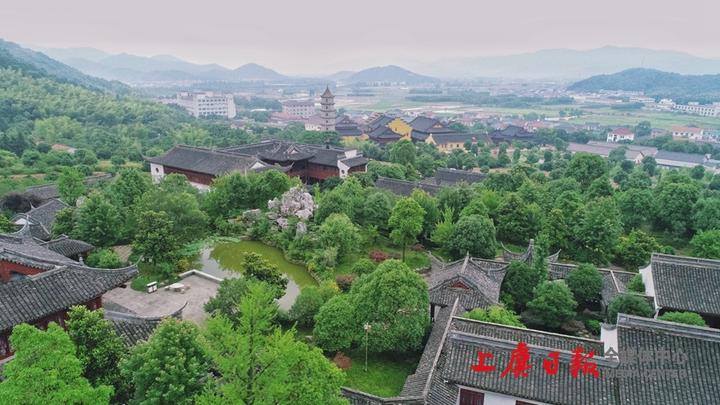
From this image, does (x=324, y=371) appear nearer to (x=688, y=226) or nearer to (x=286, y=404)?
(x=286, y=404)

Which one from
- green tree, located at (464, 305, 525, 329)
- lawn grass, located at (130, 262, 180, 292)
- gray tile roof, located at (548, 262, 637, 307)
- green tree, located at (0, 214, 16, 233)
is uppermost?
green tree, located at (464, 305, 525, 329)

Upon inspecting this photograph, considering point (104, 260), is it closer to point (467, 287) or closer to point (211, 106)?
point (467, 287)

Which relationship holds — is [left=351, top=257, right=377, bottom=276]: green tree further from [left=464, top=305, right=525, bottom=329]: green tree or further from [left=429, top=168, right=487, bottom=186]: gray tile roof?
[left=429, top=168, right=487, bottom=186]: gray tile roof

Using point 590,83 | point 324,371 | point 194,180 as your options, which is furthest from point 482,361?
point 590,83

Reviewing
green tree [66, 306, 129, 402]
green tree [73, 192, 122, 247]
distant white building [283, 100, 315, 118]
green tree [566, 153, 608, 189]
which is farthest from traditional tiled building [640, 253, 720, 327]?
distant white building [283, 100, 315, 118]

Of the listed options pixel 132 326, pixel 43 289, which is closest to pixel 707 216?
pixel 132 326

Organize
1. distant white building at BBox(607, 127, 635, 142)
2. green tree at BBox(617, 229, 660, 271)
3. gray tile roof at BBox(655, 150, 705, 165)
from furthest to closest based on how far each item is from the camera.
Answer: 1. distant white building at BBox(607, 127, 635, 142)
2. gray tile roof at BBox(655, 150, 705, 165)
3. green tree at BBox(617, 229, 660, 271)
